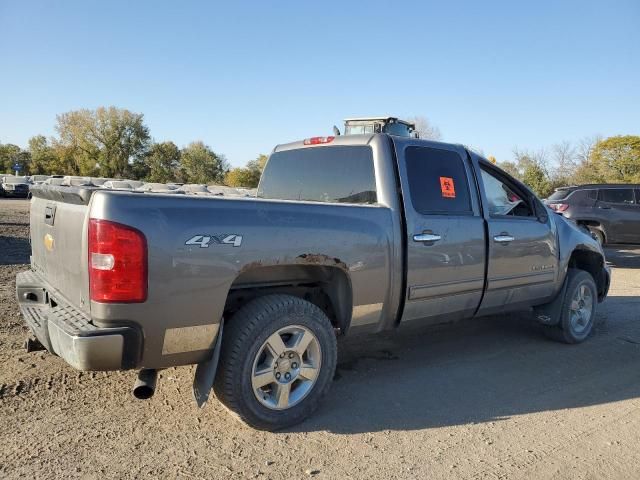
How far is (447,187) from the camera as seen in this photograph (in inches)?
166

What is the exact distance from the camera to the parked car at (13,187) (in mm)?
32938

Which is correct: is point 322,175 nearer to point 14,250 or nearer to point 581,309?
point 581,309

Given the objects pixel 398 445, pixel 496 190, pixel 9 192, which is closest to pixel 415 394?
pixel 398 445

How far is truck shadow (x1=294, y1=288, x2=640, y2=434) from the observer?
3.51 meters

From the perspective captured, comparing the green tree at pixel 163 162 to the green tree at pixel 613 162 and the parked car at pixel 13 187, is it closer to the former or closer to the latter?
the parked car at pixel 13 187

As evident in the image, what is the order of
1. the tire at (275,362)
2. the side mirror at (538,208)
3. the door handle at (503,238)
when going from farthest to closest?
1. the side mirror at (538,208)
2. the door handle at (503,238)
3. the tire at (275,362)

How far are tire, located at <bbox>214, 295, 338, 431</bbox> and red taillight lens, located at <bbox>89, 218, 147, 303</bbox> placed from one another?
710 mm

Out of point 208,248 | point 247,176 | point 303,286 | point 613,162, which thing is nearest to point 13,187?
point 247,176

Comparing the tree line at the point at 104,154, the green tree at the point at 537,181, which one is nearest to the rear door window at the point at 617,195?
the green tree at the point at 537,181

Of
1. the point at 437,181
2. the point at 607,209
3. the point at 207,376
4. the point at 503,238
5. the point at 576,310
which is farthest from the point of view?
the point at 607,209

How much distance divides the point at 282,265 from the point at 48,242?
5.30 ft

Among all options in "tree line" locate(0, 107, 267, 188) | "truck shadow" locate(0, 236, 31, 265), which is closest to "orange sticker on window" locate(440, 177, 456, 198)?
"truck shadow" locate(0, 236, 31, 265)

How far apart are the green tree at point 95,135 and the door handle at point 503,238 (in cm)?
6689

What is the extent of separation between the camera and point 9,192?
33.5 m
